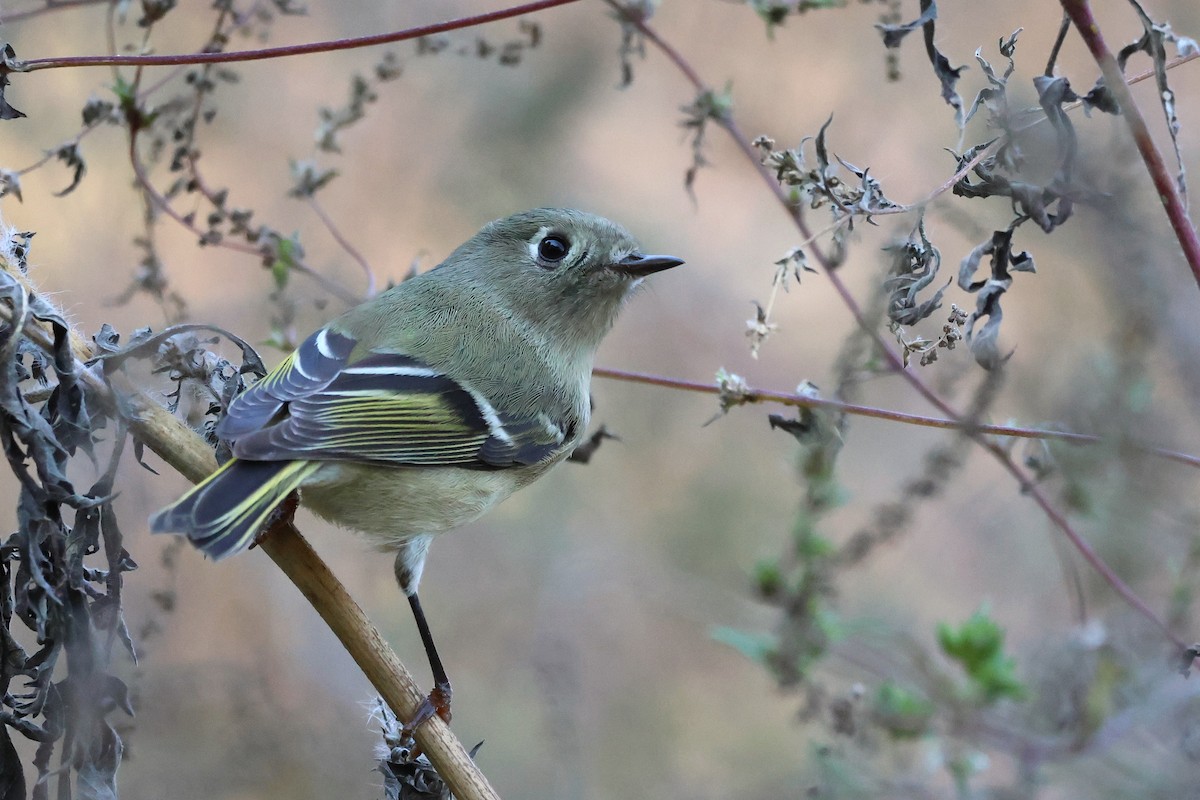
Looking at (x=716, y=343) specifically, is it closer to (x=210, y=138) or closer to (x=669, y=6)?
(x=669, y=6)

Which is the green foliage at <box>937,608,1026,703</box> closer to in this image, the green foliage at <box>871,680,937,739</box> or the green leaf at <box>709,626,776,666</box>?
the green foliage at <box>871,680,937,739</box>

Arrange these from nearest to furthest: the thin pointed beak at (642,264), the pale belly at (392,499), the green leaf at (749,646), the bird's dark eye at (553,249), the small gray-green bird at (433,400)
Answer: the small gray-green bird at (433,400) < the green leaf at (749,646) < the pale belly at (392,499) < the thin pointed beak at (642,264) < the bird's dark eye at (553,249)

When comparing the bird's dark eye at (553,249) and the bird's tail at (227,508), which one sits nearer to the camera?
the bird's tail at (227,508)

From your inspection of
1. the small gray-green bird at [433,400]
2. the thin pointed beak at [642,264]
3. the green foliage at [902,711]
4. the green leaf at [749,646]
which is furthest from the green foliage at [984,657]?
the thin pointed beak at [642,264]

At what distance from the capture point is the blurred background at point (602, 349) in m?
3.06

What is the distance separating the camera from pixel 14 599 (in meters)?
1.27

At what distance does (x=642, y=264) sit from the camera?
232cm

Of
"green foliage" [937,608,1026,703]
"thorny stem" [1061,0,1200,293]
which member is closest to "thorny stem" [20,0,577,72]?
"thorny stem" [1061,0,1200,293]

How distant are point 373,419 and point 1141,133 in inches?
48.5

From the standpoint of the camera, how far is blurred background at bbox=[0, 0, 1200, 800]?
3.06m

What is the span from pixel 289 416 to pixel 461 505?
0.41 meters

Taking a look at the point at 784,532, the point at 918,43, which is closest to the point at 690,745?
the point at 784,532

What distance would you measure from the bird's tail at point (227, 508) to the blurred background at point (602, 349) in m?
1.18

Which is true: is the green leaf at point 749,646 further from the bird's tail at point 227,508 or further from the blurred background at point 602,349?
the blurred background at point 602,349
